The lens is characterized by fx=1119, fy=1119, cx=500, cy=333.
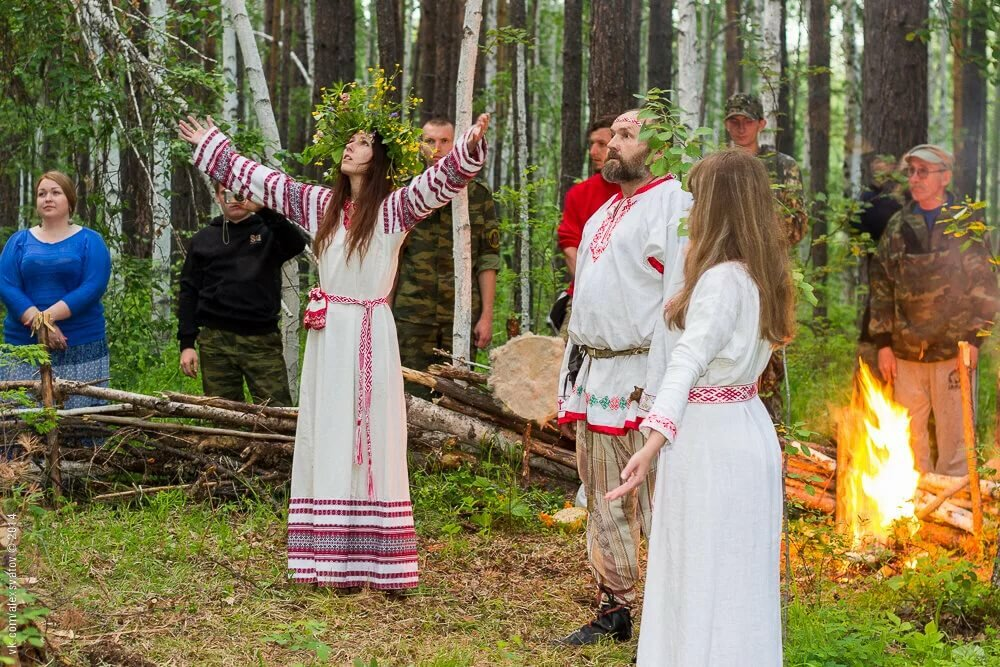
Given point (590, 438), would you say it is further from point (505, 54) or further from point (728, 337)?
point (505, 54)

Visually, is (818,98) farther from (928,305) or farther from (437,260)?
(437,260)

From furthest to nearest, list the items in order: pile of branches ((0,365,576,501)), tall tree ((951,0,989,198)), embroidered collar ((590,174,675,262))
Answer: tall tree ((951,0,989,198))
pile of branches ((0,365,576,501))
embroidered collar ((590,174,675,262))

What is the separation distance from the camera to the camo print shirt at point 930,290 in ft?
24.1

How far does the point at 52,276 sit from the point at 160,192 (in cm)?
158

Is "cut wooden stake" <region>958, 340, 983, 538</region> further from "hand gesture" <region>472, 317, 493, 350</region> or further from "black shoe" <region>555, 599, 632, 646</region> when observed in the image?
"hand gesture" <region>472, 317, 493, 350</region>

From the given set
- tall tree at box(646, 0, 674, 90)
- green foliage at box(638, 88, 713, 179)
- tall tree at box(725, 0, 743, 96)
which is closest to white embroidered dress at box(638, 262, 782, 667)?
green foliage at box(638, 88, 713, 179)

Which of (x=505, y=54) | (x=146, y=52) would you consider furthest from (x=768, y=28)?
(x=505, y=54)

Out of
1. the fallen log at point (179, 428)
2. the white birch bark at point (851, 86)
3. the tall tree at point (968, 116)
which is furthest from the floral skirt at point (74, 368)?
the tall tree at point (968, 116)

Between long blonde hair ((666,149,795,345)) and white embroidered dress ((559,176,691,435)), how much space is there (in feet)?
2.38

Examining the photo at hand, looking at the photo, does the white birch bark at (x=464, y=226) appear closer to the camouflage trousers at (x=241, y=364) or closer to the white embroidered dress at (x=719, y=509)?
the camouflage trousers at (x=241, y=364)

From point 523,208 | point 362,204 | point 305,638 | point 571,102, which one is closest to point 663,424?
point 305,638

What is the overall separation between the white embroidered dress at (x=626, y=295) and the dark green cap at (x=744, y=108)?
2.24m

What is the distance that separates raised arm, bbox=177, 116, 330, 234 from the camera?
5.71 m

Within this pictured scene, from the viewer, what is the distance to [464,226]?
7.64 metres
